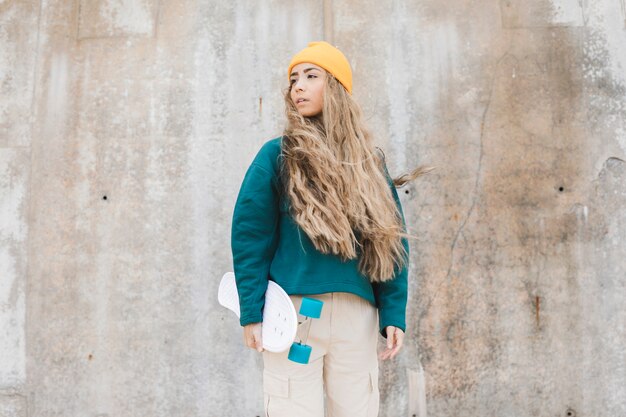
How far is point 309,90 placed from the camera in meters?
1.66

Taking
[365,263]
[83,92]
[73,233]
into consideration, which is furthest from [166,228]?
[365,263]

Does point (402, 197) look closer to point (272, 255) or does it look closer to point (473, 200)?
point (473, 200)

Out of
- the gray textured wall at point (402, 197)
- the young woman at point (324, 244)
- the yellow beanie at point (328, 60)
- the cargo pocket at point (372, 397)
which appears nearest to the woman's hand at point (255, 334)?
the young woman at point (324, 244)

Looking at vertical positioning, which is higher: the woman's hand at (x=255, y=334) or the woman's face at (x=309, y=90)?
the woman's face at (x=309, y=90)

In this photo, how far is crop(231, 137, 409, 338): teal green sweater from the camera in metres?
1.52

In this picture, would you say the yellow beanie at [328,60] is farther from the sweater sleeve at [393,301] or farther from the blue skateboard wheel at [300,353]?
the blue skateboard wheel at [300,353]

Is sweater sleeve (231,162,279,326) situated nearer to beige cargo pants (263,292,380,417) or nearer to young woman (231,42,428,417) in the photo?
young woman (231,42,428,417)

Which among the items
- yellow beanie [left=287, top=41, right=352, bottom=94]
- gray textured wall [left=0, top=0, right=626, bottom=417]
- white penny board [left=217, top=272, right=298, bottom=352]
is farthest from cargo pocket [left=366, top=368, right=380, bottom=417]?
yellow beanie [left=287, top=41, right=352, bottom=94]

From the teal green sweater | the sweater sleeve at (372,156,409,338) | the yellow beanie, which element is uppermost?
the yellow beanie

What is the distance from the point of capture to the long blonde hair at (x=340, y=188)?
156 centimetres

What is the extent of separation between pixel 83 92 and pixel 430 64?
182cm

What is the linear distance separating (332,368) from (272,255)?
0.42 m

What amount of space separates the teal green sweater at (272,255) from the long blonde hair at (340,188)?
0.04 metres

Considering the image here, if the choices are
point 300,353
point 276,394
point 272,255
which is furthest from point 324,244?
point 276,394
